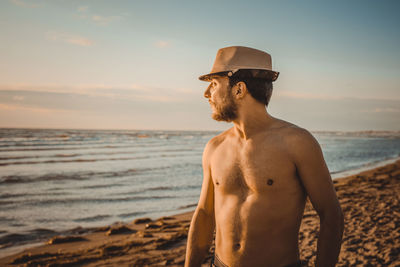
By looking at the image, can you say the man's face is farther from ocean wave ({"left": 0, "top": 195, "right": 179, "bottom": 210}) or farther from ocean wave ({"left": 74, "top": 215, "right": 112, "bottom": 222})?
ocean wave ({"left": 0, "top": 195, "right": 179, "bottom": 210})

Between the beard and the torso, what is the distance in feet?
0.61

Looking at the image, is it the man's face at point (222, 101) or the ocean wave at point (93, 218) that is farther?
the ocean wave at point (93, 218)

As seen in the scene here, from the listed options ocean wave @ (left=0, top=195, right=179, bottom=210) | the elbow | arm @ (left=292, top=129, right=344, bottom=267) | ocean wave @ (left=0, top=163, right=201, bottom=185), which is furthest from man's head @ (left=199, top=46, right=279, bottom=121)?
ocean wave @ (left=0, top=163, right=201, bottom=185)

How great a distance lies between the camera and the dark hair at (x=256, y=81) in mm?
1786

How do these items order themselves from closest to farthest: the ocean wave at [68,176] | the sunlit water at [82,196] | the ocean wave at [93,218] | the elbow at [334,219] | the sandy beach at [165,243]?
the elbow at [334,219]
the sandy beach at [165,243]
the sunlit water at [82,196]
the ocean wave at [93,218]
the ocean wave at [68,176]

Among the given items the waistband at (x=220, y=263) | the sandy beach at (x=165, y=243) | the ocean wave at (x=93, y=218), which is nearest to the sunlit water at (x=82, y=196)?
the ocean wave at (x=93, y=218)

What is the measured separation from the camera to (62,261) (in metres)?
5.01

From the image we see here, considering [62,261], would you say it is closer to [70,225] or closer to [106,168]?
[70,225]

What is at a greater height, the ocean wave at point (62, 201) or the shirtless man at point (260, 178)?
the shirtless man at point (260, 178)

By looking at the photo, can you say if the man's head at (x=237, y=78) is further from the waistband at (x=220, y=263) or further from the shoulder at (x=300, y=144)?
the waistband at (x=220, y=263)

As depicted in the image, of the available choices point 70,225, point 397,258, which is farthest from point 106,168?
point 397,258

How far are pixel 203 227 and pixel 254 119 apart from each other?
0.81m

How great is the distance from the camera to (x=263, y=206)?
1.73m

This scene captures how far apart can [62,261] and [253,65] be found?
4786mm
